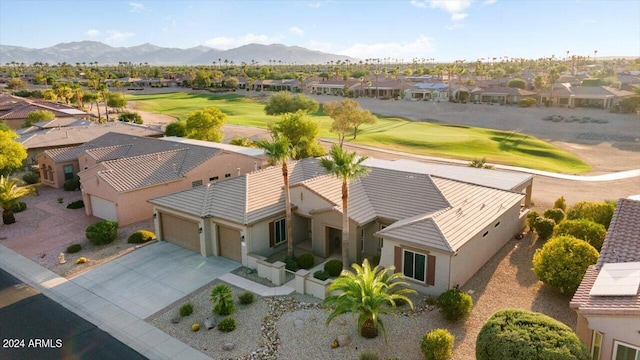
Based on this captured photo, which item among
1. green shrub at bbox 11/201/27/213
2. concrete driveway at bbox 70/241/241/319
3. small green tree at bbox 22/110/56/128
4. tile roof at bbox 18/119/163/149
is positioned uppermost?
small green tree at bbox 22/110/56/128

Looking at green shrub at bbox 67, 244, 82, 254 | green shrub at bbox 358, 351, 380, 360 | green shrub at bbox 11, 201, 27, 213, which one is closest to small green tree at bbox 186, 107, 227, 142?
green shrub at bbox 11, 201, 27, 213

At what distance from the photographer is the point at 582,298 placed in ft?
52.1

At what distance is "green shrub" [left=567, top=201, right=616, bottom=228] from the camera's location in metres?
28.3

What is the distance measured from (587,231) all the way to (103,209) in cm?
3314

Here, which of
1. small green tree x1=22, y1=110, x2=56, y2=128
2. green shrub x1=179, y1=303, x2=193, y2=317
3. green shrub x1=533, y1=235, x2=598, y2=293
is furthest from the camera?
small green tree x1=22, y1=110, x2=56, y2=128

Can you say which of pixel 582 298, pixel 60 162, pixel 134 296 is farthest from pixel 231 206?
pixel 60 162

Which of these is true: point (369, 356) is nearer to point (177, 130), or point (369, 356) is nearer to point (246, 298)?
point (246, 298)

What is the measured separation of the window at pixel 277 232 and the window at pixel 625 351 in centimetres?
1829

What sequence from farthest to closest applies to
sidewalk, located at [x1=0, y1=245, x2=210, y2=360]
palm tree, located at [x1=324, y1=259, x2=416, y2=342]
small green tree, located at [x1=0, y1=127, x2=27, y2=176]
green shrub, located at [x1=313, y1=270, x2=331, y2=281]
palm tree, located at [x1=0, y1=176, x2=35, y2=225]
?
1. small green tree, located at [x1=0, y1=127, x2=27, y2=176]
2. palm tree, located at [x1=0, y1=176, x2=35, y2=225]
3. green shrub, located at [x1=313, y1=270, x2=331, y2=281]
4. sidewalk, located at [x1=0, y1=245, x2=210, y2=360]
5. palm tree, located at [x1=324, y1=259, x2=416, y2=342]

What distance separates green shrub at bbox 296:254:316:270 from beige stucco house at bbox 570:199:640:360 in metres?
13.7

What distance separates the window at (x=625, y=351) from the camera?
1431 cm

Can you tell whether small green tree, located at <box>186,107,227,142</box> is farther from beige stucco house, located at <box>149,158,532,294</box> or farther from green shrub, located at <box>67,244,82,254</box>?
green shrub, located at <box>67,244,82,254</box>

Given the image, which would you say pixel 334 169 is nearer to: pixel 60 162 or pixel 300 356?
pixel 300 356

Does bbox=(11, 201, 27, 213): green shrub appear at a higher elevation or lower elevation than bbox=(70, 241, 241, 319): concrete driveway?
higher
